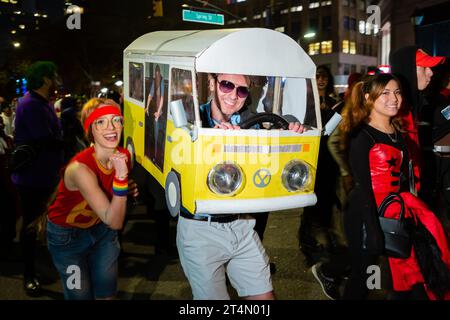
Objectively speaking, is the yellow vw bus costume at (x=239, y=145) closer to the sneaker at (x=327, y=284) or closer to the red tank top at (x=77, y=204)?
the red tank top at (x=77, y=204)

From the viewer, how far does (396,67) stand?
3.54 meters

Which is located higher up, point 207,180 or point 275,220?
point 207,180

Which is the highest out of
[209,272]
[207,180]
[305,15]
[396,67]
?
[305,15]

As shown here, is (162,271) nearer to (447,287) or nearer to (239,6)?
(447,287)

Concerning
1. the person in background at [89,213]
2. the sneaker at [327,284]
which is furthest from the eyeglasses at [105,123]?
the sneaker at [327,284]

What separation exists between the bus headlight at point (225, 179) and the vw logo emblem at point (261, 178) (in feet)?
0.33

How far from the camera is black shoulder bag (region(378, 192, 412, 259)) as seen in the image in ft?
8.76

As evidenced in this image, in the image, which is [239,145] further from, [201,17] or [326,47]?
[326,47]

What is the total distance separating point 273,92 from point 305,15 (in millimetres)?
53438

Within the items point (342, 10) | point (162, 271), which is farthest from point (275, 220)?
point (342, 10)

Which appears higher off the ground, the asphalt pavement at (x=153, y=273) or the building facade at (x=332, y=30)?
the building facade at (x=332, y=30)

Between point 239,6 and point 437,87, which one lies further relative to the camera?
point 239,6

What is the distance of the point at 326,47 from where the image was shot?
5112cm

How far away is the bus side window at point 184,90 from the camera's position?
2768 mm
